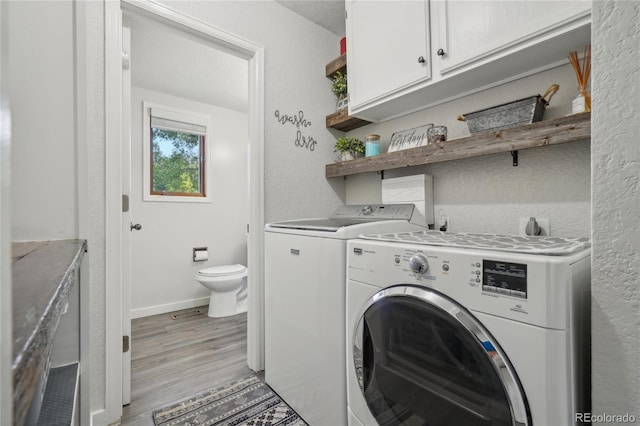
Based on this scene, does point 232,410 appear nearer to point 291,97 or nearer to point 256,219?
point 256,219

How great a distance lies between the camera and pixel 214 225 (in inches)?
131

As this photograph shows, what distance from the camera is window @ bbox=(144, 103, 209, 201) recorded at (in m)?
3.00

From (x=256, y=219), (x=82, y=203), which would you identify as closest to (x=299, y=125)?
(x=256, y=219)

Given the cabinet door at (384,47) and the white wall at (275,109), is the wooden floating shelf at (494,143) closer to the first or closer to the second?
the cabinet door at (384,47)

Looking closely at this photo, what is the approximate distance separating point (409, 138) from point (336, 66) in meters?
0.82

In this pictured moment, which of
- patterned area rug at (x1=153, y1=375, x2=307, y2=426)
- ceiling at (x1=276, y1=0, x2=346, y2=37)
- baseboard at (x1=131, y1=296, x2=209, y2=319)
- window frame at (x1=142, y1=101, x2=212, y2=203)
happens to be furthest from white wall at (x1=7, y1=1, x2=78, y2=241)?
baseboard at (x1=131, y1=296, x2=209, y2=319)

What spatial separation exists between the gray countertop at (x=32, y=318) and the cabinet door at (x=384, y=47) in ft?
5.13

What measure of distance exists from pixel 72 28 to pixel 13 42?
0.91ft

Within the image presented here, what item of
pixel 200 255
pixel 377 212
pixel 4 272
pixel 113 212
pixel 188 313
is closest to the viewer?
pixel 4 272

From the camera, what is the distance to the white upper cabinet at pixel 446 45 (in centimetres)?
110

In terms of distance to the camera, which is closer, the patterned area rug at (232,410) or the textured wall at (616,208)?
the textured wall at (616,208)

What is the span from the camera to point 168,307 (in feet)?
9.81

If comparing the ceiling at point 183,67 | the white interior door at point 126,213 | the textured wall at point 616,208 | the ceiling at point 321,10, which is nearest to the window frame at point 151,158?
the ceiling at point 183,67

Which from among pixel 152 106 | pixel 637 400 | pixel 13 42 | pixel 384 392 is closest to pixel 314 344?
pixel 384 392
